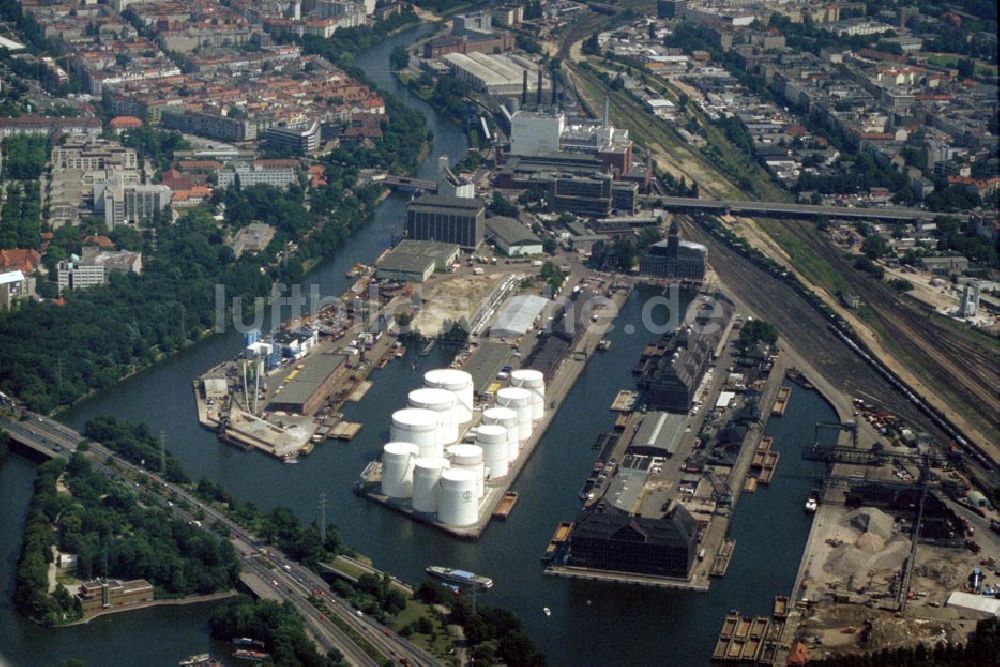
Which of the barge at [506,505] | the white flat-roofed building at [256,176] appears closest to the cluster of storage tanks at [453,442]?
the barge at [506,505]

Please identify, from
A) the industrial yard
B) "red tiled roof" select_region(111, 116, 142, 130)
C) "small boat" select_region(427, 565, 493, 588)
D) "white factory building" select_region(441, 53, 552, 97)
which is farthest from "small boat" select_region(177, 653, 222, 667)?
"white factory building" select_region(441, 53, 552, 97)

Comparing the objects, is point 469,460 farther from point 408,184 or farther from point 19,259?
point 408,184

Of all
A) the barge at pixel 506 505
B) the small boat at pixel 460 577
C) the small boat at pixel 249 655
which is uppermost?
the small boat at pixel 249 655

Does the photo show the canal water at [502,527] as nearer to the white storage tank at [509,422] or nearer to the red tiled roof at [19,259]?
→ the white storage tank at [509,422]

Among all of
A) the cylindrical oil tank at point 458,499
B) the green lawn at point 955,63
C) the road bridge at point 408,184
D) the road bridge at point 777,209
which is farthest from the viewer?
A: the green lawn at point 955,63

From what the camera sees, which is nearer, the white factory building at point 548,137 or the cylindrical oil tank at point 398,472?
the cylindrical oil tank at point 398,472

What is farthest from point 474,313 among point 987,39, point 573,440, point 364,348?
point 987,39
